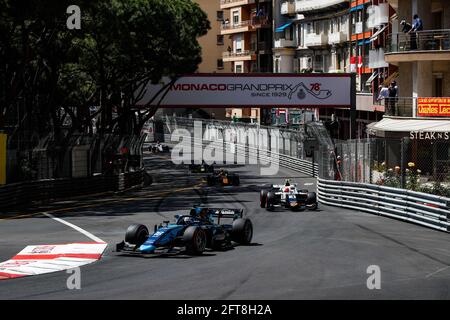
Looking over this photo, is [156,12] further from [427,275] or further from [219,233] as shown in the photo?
[427,275]

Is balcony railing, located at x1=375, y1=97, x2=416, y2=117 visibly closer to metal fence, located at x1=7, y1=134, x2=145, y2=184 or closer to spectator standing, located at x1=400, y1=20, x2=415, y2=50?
spectator standing, located at x1=400, y1=20, x2=415, y2=50

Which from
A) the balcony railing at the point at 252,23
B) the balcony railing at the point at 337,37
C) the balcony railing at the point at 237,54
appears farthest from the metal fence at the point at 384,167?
the balcony railing at the point at 237,54

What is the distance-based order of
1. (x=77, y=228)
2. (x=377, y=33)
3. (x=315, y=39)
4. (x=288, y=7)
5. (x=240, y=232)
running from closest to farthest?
(x=240, y=232) < (x=77, y=228) < (x=377, y=33) < (x=315, y=39) < (x=288, y=7)

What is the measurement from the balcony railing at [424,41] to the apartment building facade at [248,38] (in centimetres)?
5620

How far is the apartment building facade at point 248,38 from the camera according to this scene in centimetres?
10094

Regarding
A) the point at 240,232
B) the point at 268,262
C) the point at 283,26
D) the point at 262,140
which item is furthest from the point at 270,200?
the point at 283,26

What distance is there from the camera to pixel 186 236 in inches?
786

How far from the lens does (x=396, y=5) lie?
47.2 m

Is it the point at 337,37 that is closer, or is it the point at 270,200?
the point at 270,200

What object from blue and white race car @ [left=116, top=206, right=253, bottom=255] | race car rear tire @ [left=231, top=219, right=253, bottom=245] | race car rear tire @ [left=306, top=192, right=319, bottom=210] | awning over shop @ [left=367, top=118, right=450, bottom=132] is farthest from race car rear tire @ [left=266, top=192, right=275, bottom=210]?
awning over shop @ [left=367, top=118, right=450, bottom=132]

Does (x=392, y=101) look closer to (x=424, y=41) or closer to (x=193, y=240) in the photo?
(x=424, y=41)

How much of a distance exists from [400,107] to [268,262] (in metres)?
25.5

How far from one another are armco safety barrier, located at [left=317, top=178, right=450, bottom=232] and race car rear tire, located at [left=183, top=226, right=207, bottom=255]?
7.62 metres
